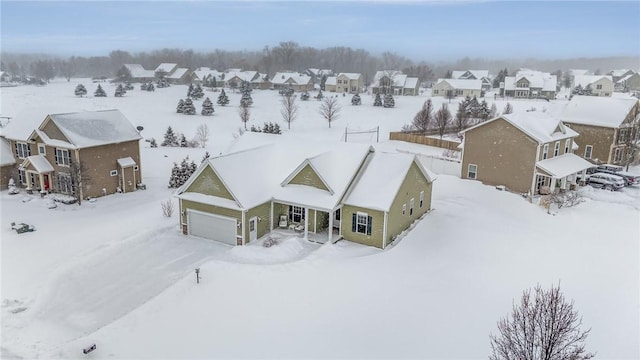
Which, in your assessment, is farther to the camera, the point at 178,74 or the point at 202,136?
the point at 178,74

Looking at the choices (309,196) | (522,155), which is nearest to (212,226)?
(309,196)

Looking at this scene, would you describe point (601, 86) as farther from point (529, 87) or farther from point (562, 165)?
point (562, 165)

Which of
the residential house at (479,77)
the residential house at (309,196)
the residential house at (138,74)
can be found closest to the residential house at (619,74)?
the residential house at (479,77)

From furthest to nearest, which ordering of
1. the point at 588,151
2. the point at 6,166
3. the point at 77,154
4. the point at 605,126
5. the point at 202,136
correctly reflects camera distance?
the point at 202,136 → the point at 588,151 → the point at 605,126 → the point at 6,166 → the point at 77,154

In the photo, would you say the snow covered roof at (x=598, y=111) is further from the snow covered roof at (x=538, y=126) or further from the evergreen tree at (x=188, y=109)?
the evergreen tree at (x=188, y=109)

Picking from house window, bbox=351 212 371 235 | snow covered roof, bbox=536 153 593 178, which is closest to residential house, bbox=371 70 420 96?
snow covered roof, bbox=536 153 593 178

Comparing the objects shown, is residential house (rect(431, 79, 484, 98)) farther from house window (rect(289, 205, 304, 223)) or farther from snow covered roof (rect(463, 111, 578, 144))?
house window (rect(289, 205, 304, 223))
